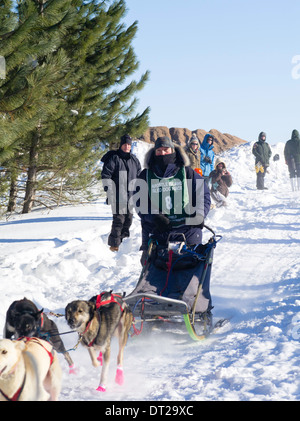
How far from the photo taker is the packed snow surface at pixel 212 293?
3.36 meters

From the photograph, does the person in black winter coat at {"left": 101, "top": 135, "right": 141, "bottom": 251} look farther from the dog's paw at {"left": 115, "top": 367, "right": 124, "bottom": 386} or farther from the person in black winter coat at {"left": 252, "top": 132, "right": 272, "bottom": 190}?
the person in black winter coat at {"left": 252, "top": 132, "right": 272, "bottom": 190}

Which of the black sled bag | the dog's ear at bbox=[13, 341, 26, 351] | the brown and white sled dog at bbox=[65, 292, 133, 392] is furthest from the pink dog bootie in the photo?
the black sled bag

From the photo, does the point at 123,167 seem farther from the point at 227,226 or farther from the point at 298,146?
the point at 298,146

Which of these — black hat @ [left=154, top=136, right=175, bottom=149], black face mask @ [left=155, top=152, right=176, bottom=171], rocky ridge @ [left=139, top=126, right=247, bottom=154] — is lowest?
black face mask @ [left=155, top=152, right=176, bottom=171]

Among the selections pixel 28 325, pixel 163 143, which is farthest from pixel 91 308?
pixel 163 143

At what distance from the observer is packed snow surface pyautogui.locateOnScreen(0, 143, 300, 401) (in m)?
3.36

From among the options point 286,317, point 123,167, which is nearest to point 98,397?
point 286,317

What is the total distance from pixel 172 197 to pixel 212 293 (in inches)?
65.9

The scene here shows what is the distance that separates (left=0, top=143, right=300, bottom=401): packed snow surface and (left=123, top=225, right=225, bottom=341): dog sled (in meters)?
0.25

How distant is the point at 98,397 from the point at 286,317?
2.25m

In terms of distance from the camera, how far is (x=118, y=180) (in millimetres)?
7895

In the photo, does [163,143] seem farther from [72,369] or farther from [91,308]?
[72,369]

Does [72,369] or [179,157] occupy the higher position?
[179,157]

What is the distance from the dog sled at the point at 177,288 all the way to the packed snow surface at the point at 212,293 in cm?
25
